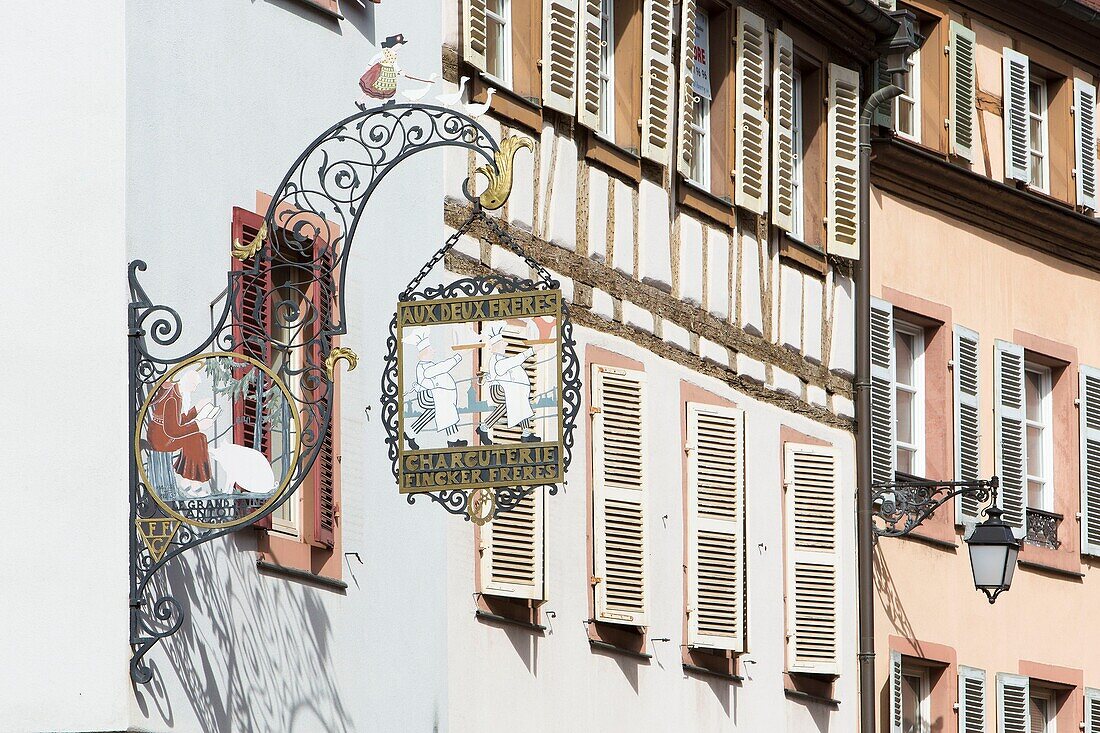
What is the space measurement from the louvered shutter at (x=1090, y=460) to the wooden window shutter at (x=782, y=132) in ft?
13.5

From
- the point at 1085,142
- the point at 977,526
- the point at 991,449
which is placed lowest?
the point at 977,526

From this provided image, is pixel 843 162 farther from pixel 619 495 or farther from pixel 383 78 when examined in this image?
pixel 383 78

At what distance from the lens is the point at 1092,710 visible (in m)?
23.5

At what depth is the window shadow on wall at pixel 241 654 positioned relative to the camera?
12594mm

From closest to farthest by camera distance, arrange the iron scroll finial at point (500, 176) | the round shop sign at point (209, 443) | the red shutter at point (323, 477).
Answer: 1. the round shop sign at point (209, 443)
2. the iron scroll finial at point (500, 176)
3. the red shutter at point (323, 477)

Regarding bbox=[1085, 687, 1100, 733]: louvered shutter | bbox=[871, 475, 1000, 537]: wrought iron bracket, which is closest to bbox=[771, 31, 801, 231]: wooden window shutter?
bbox=[871, 475, 1000, 537]: wrought iron bracket

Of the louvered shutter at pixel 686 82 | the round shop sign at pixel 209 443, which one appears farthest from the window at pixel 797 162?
the round shop sign at pixel 209 443

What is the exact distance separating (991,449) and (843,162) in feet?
8.86

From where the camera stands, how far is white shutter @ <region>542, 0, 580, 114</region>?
56.6 ft

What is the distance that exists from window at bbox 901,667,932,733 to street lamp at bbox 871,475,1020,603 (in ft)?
2.84

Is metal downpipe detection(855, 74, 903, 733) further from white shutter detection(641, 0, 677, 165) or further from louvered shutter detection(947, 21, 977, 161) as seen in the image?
white shutter detection(641, 0, 677, 165)

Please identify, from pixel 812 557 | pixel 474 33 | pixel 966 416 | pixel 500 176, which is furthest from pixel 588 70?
pixel 966 416

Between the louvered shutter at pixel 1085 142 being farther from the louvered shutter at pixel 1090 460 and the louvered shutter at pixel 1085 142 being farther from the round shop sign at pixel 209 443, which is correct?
the round shop sign at pixel 209 443

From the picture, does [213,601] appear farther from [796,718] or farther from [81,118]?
[796,718]
